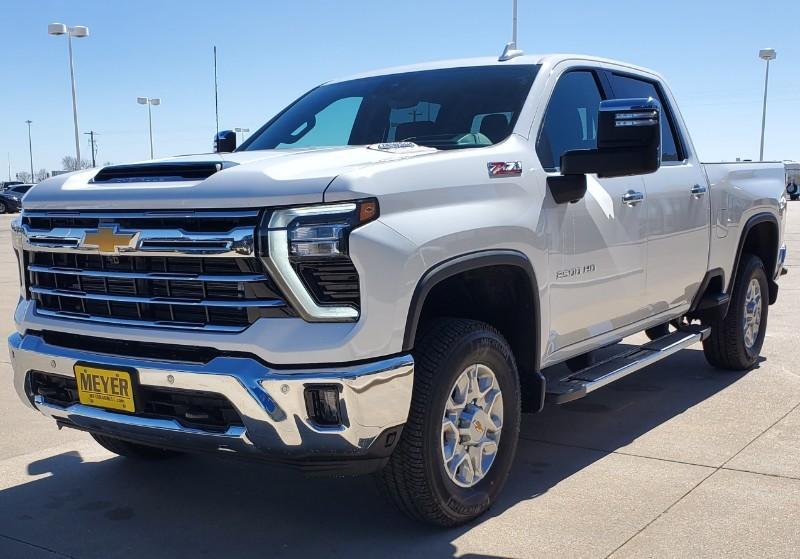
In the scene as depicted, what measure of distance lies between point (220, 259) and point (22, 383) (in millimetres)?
1237

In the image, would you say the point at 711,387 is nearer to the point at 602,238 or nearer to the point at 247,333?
the point at 602,238

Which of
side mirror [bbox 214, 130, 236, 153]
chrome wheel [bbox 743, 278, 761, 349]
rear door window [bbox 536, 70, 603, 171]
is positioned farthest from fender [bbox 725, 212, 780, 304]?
side mirror [bbox 214, 130, 236, 153]

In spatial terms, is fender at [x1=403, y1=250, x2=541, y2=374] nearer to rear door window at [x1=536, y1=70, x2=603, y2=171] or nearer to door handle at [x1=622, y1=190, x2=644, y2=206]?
rear door window at [x1=536, y1=70, x2=603, y2=171]

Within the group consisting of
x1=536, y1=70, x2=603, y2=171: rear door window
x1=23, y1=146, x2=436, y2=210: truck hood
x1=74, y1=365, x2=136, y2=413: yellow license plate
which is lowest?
x1=74, y1=365, x2=136, y2=413: yellow license plate

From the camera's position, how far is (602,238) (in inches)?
173

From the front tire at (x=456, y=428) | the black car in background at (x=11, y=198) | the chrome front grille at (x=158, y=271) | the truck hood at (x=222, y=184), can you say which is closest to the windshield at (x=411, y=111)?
the truck hood at (x=222, y=184)

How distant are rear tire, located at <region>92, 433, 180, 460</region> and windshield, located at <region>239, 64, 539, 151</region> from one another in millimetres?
1702

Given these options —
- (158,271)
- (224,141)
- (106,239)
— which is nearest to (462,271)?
(158,271)

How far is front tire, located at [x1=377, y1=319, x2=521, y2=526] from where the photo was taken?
10.9 ft

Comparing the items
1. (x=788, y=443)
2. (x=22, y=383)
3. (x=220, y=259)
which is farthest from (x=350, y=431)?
(x=788, y=443)

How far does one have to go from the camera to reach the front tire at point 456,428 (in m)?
3.32

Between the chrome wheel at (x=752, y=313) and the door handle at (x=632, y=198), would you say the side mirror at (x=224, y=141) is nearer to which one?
the door handle at (x=632, y=198)

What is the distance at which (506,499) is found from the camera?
3.98m

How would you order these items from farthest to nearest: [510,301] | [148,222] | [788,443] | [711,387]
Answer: [711,387]
[788,443]
[510,301]
[148,222]
